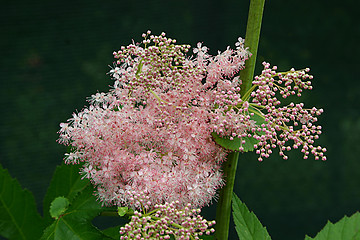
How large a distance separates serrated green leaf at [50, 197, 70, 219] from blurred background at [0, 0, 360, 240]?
1.29m

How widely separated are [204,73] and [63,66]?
4.85 feet

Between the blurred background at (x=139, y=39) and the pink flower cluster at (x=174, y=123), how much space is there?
1274 millimetres

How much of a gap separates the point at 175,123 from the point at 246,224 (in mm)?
133

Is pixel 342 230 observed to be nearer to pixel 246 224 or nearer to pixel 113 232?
pixel 246 224

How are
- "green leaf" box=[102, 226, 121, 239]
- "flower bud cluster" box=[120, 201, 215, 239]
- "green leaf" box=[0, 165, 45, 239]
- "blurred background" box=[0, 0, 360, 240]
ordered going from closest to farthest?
"flower bud cluster" box=[120, 201, 215, 239], "green leaf" box=[102, 226, 121, 239], "green leaf" box=[0, 165, 45, 239], "blurred background" box=[0, 0, 360, 240]

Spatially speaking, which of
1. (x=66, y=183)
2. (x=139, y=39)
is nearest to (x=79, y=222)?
(x=66, y=183)

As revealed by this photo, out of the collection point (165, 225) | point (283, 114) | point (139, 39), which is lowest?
point (165, 225)

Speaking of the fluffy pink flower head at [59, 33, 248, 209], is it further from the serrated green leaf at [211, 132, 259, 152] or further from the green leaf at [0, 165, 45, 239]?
the green leaf at [0, 165, 45, 239]

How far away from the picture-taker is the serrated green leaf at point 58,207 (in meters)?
0.43

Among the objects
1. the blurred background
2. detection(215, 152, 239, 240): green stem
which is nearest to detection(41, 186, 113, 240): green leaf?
detection(215, 152, 239, 240): green stem

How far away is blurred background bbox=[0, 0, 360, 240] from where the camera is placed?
68.4 inches

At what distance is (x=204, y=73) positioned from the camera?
15.8 inches

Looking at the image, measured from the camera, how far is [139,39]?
1778 millimetres

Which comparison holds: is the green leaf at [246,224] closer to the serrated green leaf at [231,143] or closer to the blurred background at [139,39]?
the serrated green leaf at [231,143]
